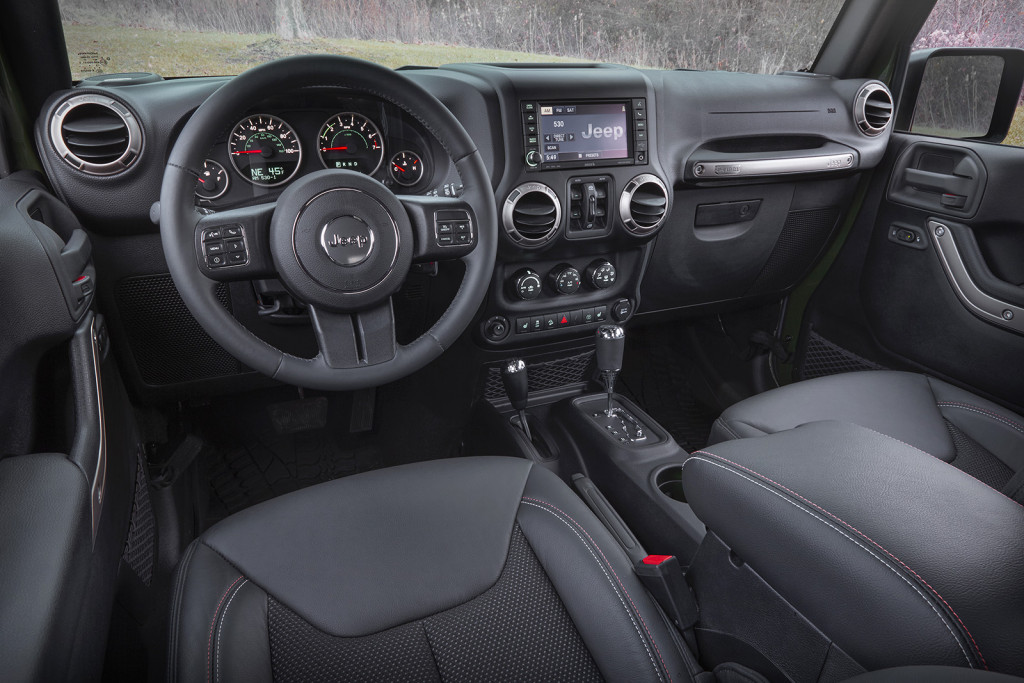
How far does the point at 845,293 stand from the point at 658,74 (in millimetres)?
1038

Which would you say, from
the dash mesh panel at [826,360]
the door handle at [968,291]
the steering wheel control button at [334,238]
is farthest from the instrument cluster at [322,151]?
the dash mesh panel at [826,360]

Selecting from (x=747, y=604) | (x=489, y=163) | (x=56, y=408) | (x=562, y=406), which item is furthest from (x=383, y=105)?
(x=747, y=604)

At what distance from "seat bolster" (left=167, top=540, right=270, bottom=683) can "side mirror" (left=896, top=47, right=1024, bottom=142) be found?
224cm

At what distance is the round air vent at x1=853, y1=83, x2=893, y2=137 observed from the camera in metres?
1.97

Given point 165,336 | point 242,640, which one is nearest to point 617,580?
point 242,640

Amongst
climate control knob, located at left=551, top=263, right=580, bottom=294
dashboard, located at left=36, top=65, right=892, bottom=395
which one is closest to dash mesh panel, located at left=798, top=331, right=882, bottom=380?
dashboard, located at left=36, top=65, right=892, bottom=395

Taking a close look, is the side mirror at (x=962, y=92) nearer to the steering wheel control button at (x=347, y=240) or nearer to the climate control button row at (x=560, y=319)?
the climate control button row at (x=560, y=319)

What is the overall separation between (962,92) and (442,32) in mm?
1583

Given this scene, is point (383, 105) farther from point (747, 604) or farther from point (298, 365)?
point (747, 604)

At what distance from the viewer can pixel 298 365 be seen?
45.6 inches

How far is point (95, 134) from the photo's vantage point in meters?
1.27

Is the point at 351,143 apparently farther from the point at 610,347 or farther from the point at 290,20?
the point at 610,347

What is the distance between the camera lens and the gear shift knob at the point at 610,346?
5.74 feet

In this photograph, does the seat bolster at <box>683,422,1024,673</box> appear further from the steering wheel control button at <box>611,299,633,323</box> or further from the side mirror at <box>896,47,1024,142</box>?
the side mirror at <box>896,47,1024,142</box>
